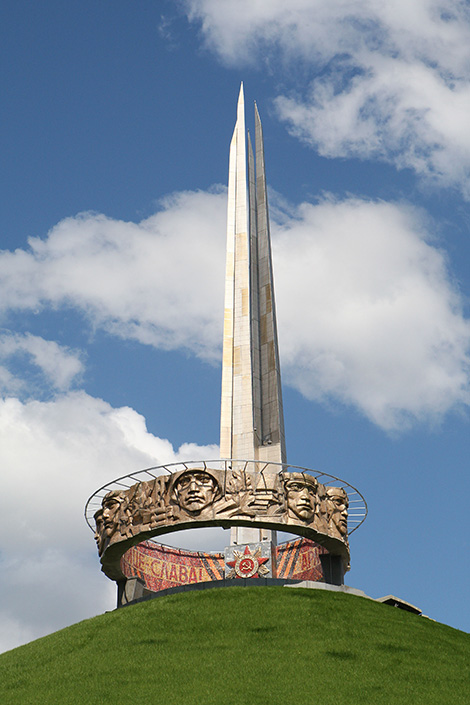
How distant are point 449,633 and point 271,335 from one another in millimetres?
20628

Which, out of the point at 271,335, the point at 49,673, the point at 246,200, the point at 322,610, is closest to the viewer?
the point at 49,673

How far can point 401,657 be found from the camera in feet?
83.9

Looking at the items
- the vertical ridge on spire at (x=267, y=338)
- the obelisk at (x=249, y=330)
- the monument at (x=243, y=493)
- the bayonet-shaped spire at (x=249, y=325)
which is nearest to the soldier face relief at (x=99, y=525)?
the monument at (x=243, y=493)

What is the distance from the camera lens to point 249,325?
46.8 meters

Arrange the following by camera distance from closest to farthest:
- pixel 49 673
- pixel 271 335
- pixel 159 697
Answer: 1. pixel 159 697
2. pixel 49 673
3. pixel 271 335

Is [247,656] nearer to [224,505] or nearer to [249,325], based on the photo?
[224,505]

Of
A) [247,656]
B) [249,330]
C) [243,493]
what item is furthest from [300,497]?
[249,330]

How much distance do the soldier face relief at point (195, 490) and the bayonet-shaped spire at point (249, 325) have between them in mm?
9162

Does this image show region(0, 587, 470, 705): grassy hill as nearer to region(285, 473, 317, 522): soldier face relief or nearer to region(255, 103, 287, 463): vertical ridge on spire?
region(285, 473, 317, 522): soldier face relief

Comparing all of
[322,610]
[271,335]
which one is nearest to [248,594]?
[322,610]

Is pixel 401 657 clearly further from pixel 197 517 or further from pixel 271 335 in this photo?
pixel 271 335

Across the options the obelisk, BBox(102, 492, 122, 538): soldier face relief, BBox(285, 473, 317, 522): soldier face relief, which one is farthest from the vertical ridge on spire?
BBox(102, 492, 122, 538): soldier face relief

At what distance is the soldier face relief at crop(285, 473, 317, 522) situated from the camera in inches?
1300

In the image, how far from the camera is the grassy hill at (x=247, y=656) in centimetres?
2202
